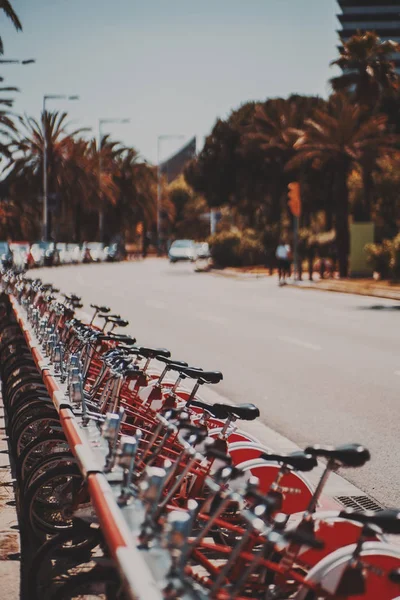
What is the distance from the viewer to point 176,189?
452ft

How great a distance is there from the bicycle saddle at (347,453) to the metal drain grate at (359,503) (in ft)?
10.5

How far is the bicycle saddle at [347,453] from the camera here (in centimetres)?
403

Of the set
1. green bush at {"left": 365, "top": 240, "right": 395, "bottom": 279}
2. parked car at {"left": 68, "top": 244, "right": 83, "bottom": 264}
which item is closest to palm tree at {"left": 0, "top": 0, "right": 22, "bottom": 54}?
green bush at {"left": 365, "top": 240, "right": 395, "bottom": 279}

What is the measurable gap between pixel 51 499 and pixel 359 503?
2.46 meters

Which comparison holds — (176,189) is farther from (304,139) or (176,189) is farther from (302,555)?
(302,555)

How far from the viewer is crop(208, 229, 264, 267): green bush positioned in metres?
62.2

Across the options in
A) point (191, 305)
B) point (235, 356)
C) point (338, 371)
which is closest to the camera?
point (338, 371)

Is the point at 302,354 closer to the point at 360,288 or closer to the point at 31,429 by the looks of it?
the point at 31,429

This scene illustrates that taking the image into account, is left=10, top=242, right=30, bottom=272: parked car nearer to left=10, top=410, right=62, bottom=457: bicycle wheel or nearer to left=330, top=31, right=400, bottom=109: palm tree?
left=330, top=31, right=400, bottom=109: palm tree

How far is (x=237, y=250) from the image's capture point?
62.3 meters

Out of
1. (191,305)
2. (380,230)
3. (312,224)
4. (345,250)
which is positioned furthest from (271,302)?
(312,224)

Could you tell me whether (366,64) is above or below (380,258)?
above

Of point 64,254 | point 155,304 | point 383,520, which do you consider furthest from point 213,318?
point 64,254

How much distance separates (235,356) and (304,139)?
35.9 meters
